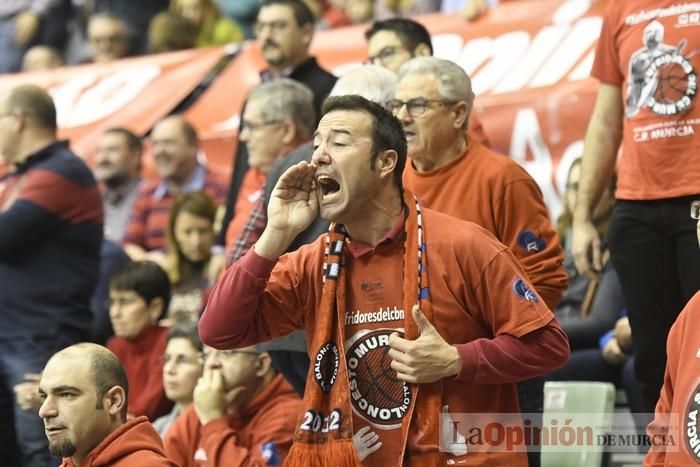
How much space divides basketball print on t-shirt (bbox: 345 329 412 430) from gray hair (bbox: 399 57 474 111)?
4.19ft

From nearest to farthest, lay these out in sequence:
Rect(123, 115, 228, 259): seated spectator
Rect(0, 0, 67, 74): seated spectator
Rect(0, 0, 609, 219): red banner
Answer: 1. Rect(0, 0, 609, 219): red banner
2. Rect(123, 115, 228, 259): seated spectator
3. Rect(0, 0, 67, 74): seated spectator

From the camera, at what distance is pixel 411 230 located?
4.33m

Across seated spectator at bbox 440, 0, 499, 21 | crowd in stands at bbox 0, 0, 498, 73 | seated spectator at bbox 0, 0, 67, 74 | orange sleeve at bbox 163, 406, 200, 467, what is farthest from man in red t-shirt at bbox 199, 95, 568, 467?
seated spectator at bbox 0, 0, 67, 74

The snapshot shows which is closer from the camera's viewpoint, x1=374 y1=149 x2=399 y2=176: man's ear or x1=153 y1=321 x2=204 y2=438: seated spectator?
x1=374 y1=149 x2=399 y2=176: man's ear

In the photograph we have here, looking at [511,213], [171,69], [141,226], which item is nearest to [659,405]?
[511,213]

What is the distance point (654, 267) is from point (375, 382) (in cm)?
117

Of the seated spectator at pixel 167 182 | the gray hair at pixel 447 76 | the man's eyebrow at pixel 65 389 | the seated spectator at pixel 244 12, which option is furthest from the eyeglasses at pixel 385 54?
the seated spectator at pixel 244 12

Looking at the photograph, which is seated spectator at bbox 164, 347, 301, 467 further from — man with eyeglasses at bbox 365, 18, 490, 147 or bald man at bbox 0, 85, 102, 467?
man with eyeglasses at bbox 365, 18, 490, 147

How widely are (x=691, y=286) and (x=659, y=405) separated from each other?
2.25ft

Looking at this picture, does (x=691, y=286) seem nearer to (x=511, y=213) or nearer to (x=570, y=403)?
(x=511, y=213)

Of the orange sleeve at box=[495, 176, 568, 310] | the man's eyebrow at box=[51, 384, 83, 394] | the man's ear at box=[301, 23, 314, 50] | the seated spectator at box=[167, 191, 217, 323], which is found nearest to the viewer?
the man's eyebrow at box=[51, 384, 83, 394]

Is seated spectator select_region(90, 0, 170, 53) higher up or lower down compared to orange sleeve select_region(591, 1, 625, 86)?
higher up

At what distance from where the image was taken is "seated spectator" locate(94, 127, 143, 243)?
9.45 meters

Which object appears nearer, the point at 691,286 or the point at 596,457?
the point at 691,286
